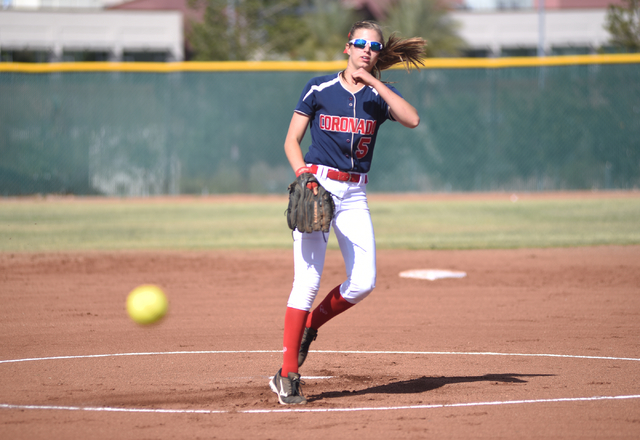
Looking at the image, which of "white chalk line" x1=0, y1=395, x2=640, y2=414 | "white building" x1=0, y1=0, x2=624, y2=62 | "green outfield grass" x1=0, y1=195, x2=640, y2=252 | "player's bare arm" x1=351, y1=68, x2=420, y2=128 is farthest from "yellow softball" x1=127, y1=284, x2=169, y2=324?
"white building" x1=0, y1=0, x2=624, y2=62

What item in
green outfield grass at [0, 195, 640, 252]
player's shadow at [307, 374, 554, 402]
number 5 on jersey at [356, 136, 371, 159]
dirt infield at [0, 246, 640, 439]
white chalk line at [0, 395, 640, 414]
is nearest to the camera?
dirt infield at [0, 246, 640, 439]

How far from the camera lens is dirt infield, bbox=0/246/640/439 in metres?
3.62

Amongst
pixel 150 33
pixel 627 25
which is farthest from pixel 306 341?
A: pixel 150 33

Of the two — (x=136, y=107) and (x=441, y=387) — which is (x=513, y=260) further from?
(x=136, y=107)

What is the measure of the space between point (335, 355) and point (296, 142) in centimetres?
183

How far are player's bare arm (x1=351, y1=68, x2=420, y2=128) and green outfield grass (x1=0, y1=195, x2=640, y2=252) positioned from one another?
661 centimetres

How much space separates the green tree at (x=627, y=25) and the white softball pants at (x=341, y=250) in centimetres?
1766

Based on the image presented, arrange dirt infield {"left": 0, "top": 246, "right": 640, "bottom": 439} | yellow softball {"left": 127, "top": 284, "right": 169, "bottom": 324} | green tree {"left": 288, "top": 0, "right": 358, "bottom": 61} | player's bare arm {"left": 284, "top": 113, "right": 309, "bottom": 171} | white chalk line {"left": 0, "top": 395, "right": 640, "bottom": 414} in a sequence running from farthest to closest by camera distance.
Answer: green tree {"left": 288, "top": 0, "right": 358, "bottom": 61} → yellow softball {"left": 127, "top": 284, "right": 169, "bottom": 324} → player's bare arm {"left": 284, "top": 113, "right": 309, "bottom": 171} → white chalk line {"left": 0, "top": 395, "right": 640, "bottom": 414} → dirt infield {"left": 0, "top": 246, "right": 640, "bottom": 439}

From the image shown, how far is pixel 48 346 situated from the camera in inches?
213

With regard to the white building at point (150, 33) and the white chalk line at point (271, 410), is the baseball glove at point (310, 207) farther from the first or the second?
the white building at point (150, 33)

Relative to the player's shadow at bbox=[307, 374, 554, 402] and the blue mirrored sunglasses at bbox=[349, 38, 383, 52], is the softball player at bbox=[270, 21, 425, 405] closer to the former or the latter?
the blue mirrored sunglasses at bbox=[349, 38, 383, 52]

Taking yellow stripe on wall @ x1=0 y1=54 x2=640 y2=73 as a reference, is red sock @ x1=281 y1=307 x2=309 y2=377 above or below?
below

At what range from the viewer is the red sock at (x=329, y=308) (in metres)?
4.17

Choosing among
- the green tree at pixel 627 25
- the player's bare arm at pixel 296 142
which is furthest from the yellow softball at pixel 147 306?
the green tree at pixel 627 25
